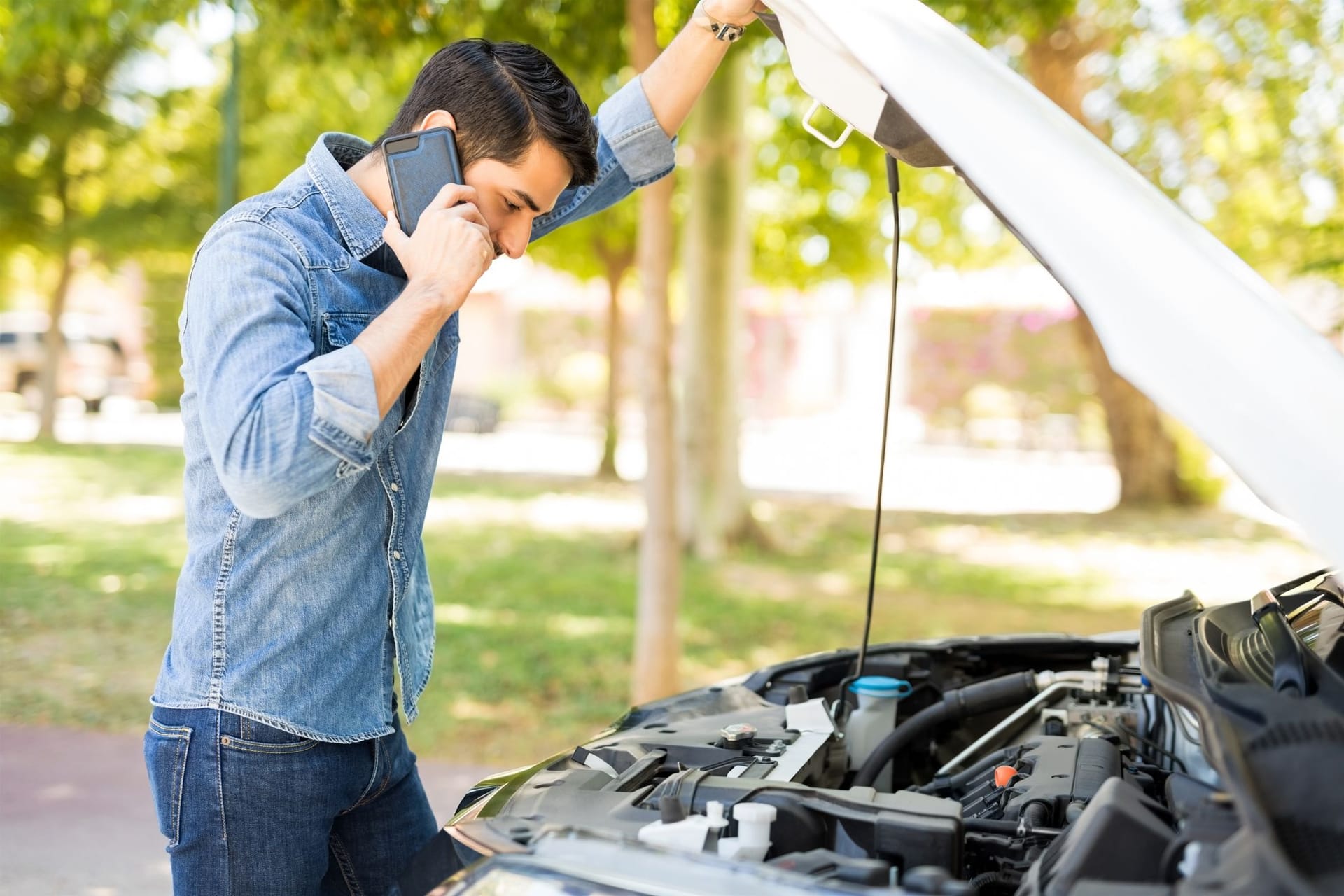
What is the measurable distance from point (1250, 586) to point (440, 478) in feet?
30.6

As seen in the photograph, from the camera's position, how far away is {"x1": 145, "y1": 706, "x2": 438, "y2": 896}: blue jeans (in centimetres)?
170

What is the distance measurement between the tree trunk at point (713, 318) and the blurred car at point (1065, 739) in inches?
256

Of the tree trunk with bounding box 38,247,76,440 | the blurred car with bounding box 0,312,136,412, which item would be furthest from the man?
the blurred car with bounding box 0,312,136,412

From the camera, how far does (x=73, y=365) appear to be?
21969 mm

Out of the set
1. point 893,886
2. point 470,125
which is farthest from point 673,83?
point 893,886

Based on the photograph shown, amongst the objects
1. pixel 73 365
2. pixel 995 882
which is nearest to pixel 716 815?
pixel 995 882

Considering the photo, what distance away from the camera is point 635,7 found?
4438 mm

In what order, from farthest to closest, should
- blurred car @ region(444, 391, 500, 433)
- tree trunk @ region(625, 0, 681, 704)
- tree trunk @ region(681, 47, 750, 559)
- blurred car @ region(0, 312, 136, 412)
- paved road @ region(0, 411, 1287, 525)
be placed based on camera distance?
1. blurred car @ region(0, 312, 136, 412)
2. blurred car @ region(444, 391, 500, 433)
3. paved road @ region(0, 411, 1287, 525)
4. tree trunk @ region(681, 47, 750, 559)
5. tree trunk @ region(625, 0, 681, 704)

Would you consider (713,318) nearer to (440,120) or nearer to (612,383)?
(612,383)

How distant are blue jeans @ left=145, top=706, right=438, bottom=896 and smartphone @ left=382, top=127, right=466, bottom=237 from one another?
32.4 inches

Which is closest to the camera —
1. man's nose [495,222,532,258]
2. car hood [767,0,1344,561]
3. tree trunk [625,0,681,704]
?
car hood [767,0,1344,561]

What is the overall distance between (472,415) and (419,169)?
18860 mm

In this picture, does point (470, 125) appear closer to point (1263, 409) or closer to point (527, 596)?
point (1263, 409)

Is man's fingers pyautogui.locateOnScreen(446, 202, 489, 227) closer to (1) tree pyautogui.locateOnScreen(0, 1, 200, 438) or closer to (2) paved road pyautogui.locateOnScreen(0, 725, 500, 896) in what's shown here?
(2) paved road pyautogui.locateOnScreen(0, 725, 500, 896)
